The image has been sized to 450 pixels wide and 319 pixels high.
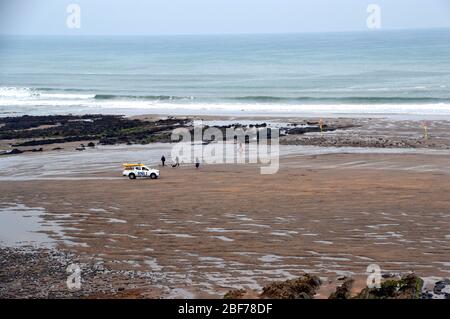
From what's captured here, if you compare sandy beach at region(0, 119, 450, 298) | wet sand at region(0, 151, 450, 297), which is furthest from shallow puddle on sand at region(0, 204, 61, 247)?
wet sand at region(0, 151, 450, 297)

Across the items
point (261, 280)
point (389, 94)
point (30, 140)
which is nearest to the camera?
point (261, 280)

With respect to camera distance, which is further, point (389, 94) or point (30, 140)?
point (389, 94)

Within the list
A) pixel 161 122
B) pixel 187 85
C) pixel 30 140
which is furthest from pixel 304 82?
pixel 30 140

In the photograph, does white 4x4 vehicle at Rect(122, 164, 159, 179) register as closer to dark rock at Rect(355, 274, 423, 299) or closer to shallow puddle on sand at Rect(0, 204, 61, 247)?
shallow puddle on sand at Rect(0, 204, 61, 247)

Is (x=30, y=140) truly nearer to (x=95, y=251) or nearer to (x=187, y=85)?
(x=95, y=251)

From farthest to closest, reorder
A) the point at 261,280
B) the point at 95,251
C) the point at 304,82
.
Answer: the point at 304,82, the point at 95,251, the point at 261,280

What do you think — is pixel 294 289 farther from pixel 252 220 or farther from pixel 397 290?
pixel 252 220

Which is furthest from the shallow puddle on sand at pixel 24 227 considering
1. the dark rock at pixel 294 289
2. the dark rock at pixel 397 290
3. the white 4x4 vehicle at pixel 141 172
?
the dark rock at pixel 397 290
